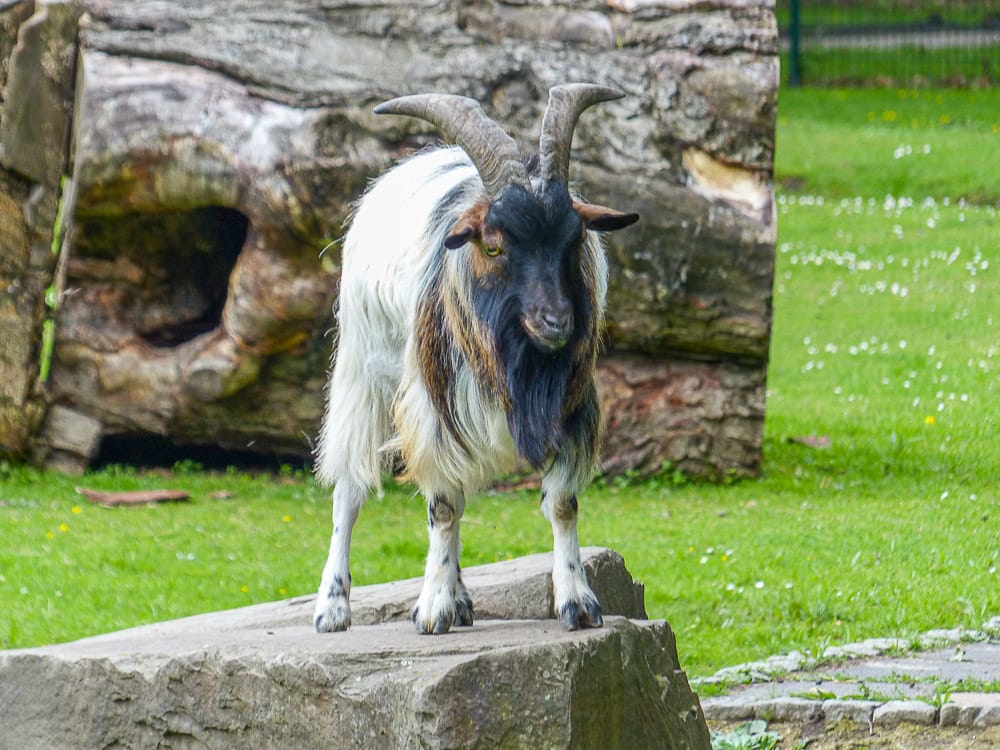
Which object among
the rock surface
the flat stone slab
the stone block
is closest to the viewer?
the rock surface

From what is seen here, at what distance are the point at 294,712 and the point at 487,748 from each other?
2.09 ft

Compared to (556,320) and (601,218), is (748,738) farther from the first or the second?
(601,218)

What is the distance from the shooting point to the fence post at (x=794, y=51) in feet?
90.3

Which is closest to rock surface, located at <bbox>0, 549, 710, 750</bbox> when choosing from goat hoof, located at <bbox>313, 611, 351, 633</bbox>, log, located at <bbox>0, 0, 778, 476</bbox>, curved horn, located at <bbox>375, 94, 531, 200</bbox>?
goat hoof, located at <bbox>313, 611, 351, 633</bbox>

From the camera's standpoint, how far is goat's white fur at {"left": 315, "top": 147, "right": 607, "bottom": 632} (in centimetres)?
550

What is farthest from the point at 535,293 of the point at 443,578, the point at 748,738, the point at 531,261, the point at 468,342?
the point at 748,738

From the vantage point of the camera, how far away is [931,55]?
29.3m

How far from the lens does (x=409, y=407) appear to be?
5629 millimetres

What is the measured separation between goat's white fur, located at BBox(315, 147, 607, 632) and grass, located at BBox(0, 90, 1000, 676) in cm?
181

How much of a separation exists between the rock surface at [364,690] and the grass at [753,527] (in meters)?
1.81

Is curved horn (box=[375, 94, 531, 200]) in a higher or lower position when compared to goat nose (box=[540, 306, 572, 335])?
higher

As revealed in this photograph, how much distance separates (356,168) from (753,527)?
10.5 feet

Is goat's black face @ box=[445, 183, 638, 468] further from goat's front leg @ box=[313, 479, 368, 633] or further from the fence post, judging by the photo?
the fence post

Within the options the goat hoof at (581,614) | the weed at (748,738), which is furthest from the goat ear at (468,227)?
the weed at (748,738)
